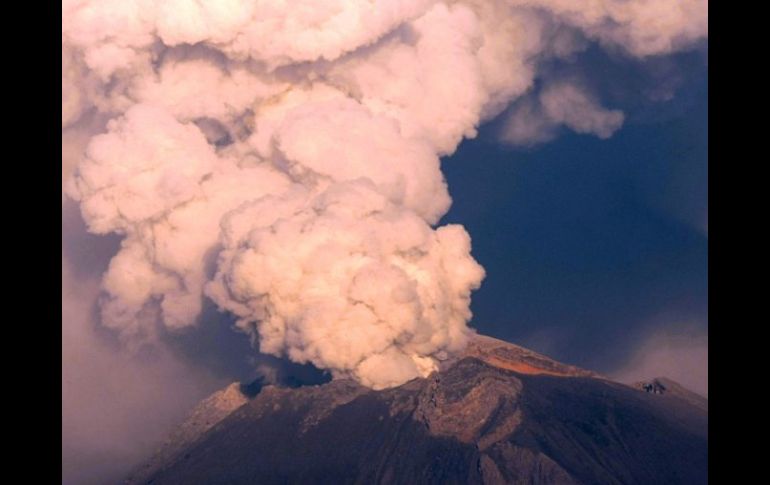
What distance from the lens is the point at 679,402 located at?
71562mm

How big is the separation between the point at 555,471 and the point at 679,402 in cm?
1768

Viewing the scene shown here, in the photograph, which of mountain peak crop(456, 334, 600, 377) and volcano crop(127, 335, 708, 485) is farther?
mountain peak crop(456, 334, 600, 377)

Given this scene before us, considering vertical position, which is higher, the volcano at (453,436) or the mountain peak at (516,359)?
the mountain peak at (516,359)

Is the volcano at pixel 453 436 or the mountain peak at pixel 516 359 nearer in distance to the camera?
the volcano at pixel 453 436

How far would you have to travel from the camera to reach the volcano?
60594 mm

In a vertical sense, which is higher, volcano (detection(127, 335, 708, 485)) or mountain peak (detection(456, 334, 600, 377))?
mountain peak (detection(456, 334, 600, 377))

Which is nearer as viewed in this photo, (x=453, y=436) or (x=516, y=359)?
(x=453, y=436)

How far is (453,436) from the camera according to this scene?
211 feet

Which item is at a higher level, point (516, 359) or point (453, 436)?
point (516, 359)

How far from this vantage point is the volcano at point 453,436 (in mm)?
60594
